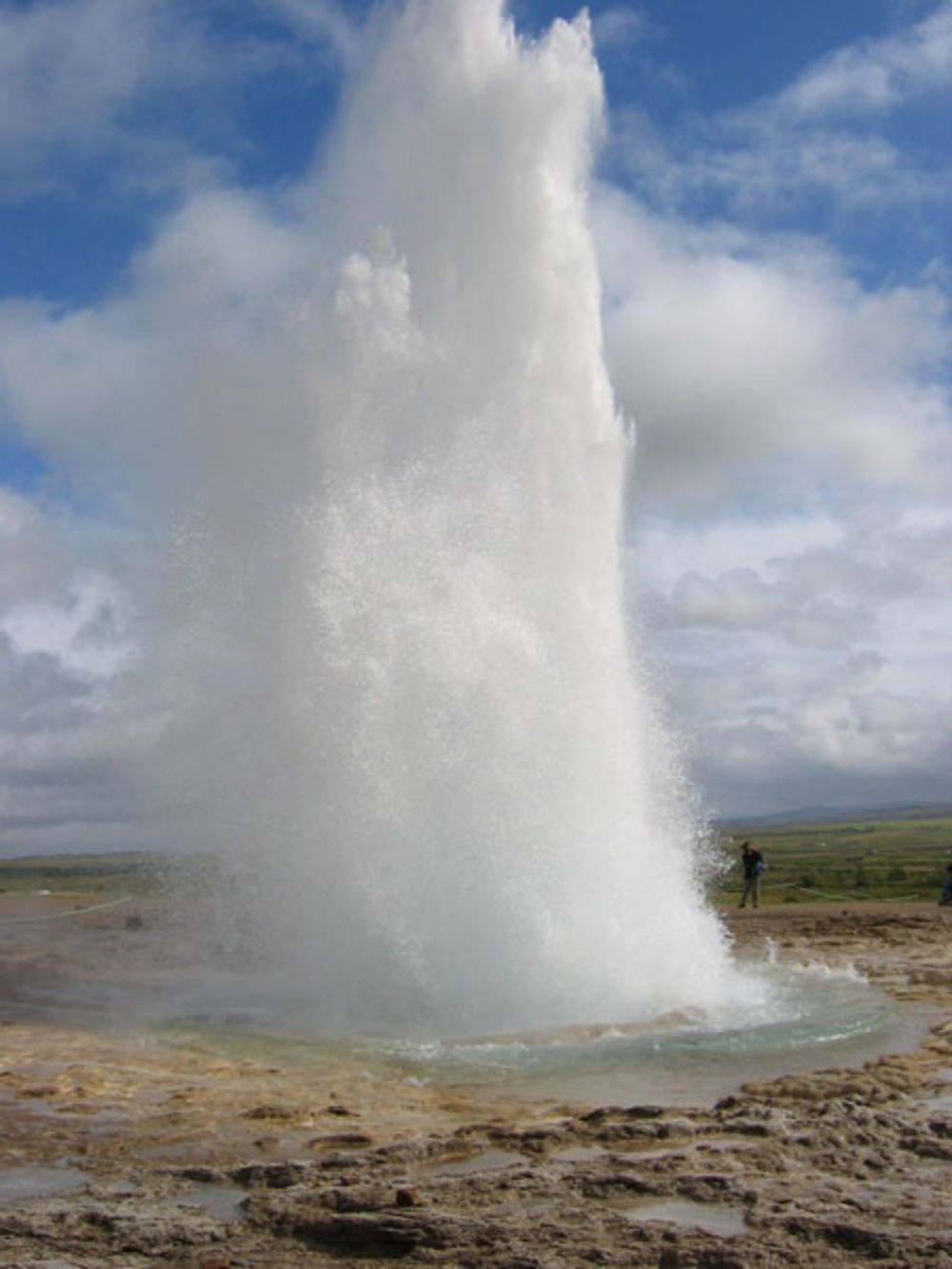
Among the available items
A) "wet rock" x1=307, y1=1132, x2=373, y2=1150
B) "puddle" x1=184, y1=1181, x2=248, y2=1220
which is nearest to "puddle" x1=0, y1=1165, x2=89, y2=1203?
"puddle" x1=184, y1=1181, x2=248, y2=1220

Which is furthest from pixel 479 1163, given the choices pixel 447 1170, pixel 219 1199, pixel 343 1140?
pixel 219 1199

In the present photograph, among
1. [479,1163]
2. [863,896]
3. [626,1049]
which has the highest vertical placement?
[479,1163]

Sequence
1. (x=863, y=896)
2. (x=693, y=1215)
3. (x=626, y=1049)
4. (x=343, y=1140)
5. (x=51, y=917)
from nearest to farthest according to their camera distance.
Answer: (x=693, y=1215) < (x=343, y=1140) < (x=626, y=1049) < (x=51, y=917) < (x=863, y=896)

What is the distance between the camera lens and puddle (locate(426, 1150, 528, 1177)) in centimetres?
642

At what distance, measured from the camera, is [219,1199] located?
6.02 m

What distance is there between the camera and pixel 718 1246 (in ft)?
16.3

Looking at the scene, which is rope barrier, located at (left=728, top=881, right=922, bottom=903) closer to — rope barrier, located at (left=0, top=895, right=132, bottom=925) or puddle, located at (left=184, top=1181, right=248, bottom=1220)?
rope barrier, located at (left=0, top=895, right=132, bottom=925)

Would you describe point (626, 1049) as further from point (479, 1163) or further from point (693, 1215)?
point (693, 1215)

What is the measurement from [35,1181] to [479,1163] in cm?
240

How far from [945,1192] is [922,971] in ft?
33.0

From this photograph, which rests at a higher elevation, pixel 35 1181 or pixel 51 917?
pixel 35 1181

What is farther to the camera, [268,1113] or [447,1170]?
[268,1113]

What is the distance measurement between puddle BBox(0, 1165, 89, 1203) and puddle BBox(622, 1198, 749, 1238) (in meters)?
2.97

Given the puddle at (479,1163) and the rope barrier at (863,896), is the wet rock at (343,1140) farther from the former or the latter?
the rope barrier at (863,896)
